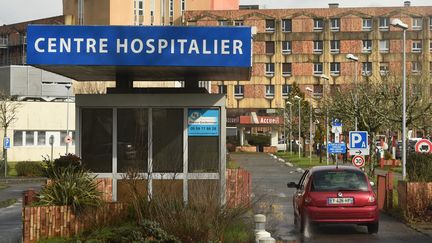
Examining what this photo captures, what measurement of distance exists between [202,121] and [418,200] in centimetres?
558

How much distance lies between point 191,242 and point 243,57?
15.5ft

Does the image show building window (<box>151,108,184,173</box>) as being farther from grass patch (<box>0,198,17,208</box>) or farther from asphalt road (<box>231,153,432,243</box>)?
grass patch (<box>0,198,17,208</box>)

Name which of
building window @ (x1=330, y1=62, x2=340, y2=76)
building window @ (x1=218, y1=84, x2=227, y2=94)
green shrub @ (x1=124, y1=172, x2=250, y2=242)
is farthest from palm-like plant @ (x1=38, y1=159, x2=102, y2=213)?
building window @ (x1=330, y1=62, x2=340, y2=76)

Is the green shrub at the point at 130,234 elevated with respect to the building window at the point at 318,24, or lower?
Result: lower

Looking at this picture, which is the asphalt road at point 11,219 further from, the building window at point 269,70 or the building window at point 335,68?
the building window at point 335,68

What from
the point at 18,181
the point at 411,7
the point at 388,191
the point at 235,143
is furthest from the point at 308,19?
the point at 388,191

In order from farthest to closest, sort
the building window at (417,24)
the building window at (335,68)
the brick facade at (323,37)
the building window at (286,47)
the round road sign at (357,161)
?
the building window at (286,47) → the building window at (335,68) → the brick facade at (323,37) → the building window at (417,24) → the round road sign at (357,161)

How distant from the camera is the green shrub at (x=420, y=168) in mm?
18500

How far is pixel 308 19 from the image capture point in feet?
310

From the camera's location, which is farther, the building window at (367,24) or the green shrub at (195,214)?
the building window at (367,24)

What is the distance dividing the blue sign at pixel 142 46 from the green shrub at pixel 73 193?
2628mm

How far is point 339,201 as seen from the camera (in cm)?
1585

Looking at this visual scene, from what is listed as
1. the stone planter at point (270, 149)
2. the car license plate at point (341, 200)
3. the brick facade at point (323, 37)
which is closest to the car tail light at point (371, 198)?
the car license plate at point (341, 200)

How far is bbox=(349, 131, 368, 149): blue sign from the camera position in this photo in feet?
93.2
